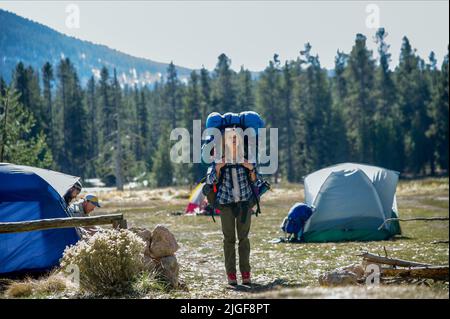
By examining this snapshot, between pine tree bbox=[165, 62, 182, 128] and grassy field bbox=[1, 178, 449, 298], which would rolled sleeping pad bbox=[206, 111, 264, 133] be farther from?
pine tree bbox=[165, 62, 182, 128]

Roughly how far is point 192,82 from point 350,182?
72.0 metres

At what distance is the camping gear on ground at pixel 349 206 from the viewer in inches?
629

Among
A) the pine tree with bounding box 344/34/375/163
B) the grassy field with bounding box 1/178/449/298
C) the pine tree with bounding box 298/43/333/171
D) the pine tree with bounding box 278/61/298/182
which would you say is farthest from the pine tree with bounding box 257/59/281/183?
the grassy field with bounding box 1/178/449/298

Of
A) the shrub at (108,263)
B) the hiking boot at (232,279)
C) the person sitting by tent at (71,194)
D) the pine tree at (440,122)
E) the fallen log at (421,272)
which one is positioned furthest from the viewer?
the pine tree at (440,122)

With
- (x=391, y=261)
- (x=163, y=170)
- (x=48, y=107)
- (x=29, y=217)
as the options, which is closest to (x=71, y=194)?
(x=29, y=217)

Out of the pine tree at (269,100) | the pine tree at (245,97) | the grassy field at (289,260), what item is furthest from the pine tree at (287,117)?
the grassy field at (289,260)

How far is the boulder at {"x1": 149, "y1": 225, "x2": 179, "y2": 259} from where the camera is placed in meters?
9.36

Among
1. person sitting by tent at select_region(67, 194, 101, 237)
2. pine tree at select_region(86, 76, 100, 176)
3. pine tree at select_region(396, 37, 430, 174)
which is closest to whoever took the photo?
person sitting by tent at select_region(67, 194, 101, 237)

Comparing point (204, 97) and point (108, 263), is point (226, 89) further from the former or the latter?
point (108, 263)

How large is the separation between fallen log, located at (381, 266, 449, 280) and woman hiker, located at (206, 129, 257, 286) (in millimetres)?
2059

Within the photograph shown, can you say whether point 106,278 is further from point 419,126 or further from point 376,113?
point 376,113

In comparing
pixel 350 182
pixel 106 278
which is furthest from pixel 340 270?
pixel 350 182

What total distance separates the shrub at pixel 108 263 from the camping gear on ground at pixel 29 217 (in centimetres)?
276

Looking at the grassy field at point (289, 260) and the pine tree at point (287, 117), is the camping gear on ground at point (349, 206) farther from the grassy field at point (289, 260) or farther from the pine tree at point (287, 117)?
the pine tree at point (287, 117)
